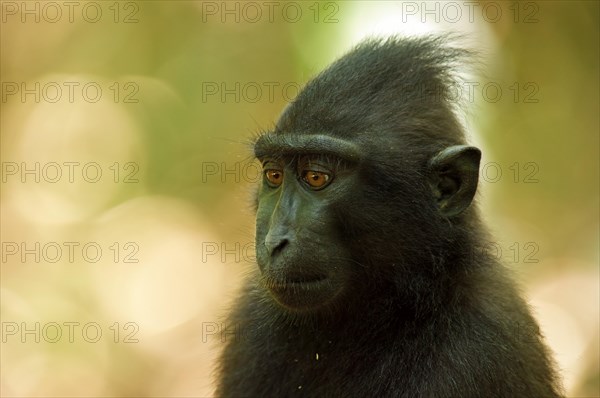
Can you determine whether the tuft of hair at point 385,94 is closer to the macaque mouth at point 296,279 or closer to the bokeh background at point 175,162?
the macaque mouth at point 296,279

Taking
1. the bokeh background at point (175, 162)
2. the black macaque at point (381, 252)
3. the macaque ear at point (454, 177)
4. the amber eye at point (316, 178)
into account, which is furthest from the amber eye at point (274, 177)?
the bokeh background at point (175, 162)

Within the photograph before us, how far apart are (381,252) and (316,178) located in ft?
2.79

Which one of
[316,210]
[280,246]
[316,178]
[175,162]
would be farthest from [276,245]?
[175,162]

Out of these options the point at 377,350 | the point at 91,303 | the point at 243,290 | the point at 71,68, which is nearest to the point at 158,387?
the point at 91,303

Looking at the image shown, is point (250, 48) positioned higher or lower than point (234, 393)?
higher

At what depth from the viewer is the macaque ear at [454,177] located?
7.40 meters

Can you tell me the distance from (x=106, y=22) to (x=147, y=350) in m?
7.37

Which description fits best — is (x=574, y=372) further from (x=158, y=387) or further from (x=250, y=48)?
(x=250, y=48)

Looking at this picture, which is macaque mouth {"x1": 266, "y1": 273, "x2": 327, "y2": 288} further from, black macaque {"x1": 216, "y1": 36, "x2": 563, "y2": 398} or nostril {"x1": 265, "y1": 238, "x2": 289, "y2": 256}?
nostril {"x1": 265, "y1": 238, "x2": 289, "y2": 256}

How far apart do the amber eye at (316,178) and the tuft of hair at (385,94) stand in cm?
39

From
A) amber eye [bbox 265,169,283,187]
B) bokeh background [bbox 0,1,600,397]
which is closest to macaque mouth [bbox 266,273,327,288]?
amber eye [bbox 265,169,283,187]

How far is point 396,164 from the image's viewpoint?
745cm

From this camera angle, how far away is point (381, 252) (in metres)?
7.45

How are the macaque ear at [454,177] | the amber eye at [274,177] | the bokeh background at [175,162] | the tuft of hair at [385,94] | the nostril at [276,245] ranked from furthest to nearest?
the bokeh background at [175,162]
the amber eye at [274,177]
the tuft of hair at [385,94]
the macaque ear at [454,177]
the nostril at [276,245]
